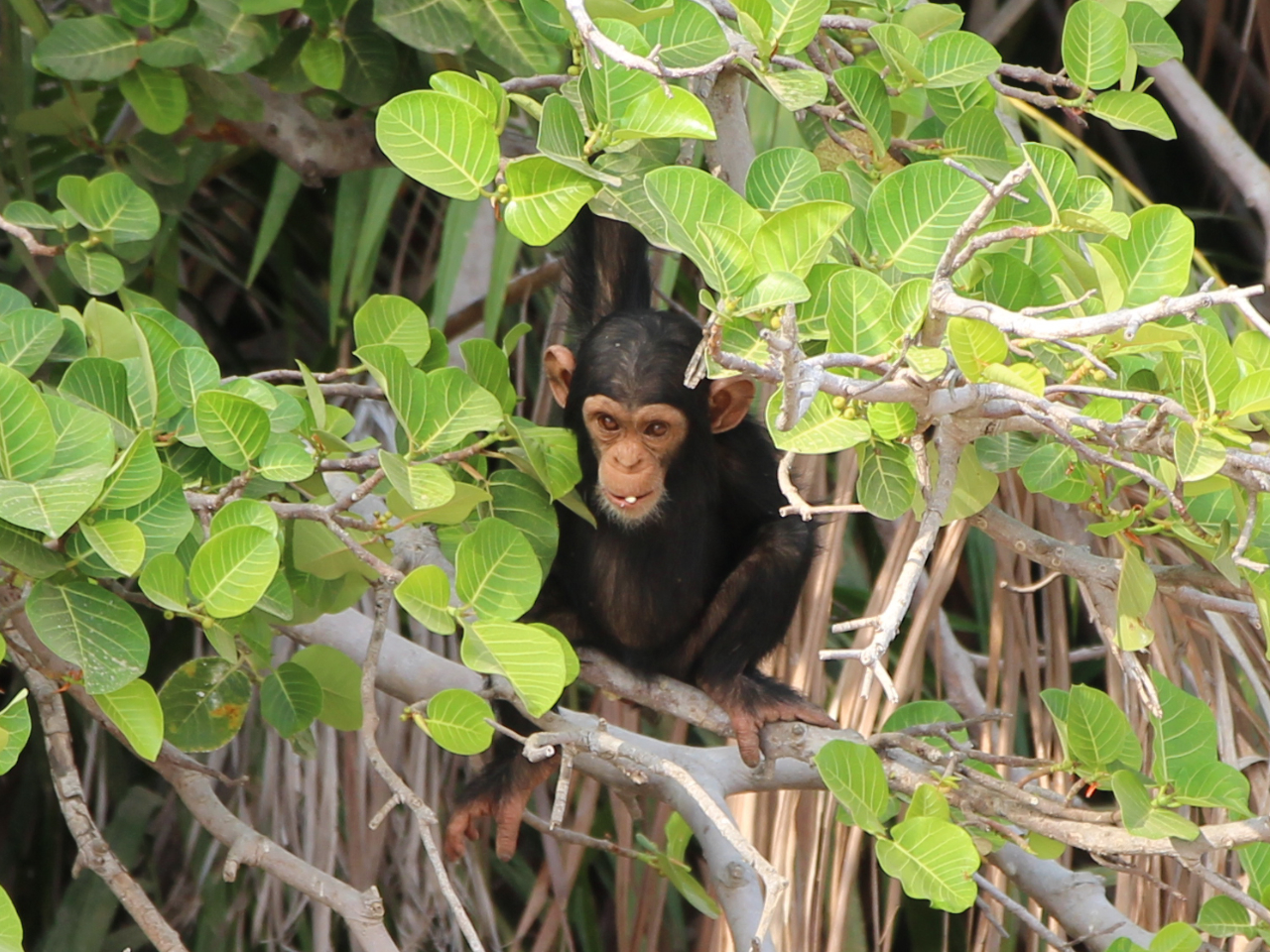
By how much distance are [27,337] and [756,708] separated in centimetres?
122

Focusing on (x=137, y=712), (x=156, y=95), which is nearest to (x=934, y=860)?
(x=137, y=712)

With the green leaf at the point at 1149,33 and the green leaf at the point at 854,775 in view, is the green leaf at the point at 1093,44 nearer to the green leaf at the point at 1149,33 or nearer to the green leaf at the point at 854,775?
the green leaf at the point at 1149,33

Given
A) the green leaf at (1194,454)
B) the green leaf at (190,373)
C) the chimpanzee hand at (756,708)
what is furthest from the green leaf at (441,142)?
the chimpanzee hand at (756,708)

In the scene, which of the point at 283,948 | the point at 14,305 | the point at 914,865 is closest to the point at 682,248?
the point at 914,865

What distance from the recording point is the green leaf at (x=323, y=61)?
8.37 ft

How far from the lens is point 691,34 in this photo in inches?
62.4

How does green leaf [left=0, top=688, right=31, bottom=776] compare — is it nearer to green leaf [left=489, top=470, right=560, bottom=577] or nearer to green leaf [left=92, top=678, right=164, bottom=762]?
green leaf [left=92, top=678, right=164, bottom=762]

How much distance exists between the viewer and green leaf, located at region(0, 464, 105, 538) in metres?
1.33

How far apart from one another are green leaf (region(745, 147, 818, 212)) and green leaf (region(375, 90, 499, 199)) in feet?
1.07

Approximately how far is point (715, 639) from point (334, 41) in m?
1.27

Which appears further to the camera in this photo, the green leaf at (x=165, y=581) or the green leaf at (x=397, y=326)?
the green leaf at (x=397, y=326)

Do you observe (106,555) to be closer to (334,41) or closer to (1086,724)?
(1086,724)

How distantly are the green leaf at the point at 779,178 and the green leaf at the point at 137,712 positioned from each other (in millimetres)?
869

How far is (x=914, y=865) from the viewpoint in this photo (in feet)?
5.47
